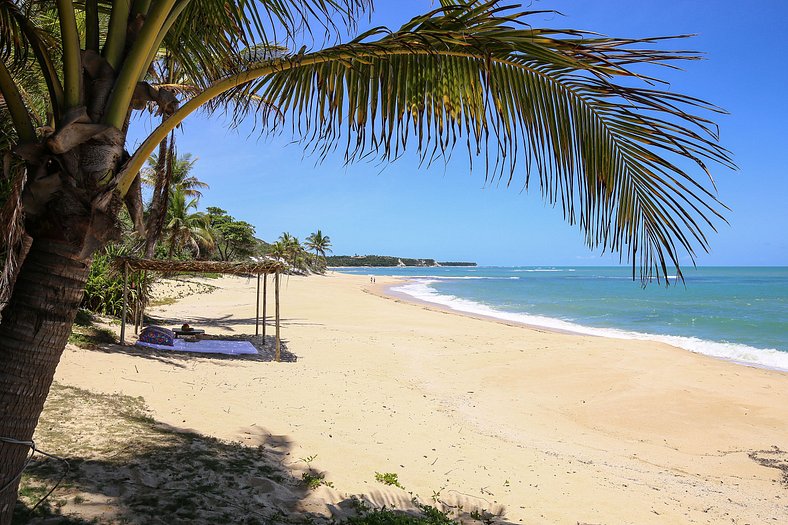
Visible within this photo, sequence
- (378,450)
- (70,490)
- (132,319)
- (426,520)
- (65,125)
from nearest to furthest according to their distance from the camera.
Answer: (65,125)
(70,490)
(426,520)
(378,450)
(132,319)

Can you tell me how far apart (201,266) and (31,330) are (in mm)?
9200

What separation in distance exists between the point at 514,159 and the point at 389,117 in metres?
0.70

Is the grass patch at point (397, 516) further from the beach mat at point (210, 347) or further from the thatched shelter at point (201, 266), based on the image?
the beach mat at point (210, 347)

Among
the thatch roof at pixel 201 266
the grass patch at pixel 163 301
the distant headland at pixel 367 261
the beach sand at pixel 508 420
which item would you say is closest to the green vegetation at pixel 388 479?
the beach sand at pixel 508 420

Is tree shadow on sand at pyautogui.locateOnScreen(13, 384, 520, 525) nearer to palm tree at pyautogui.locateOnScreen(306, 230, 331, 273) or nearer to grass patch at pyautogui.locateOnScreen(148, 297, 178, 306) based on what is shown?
grass patch at pyautogui.locateOnScreen(148, 297, 178, 306)

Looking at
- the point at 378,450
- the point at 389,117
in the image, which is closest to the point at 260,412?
the point at 378,450

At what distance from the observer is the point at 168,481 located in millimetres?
3416

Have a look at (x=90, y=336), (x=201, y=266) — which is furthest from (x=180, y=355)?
(x=201, y=266)

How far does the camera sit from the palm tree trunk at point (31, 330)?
5.47ft

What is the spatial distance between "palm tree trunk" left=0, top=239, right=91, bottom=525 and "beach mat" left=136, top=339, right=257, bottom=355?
8.31 m

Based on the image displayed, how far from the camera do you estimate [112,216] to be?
1.78 meters

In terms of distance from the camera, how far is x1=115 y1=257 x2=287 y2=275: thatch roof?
998cm

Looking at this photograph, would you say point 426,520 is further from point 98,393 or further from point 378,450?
point 98,393

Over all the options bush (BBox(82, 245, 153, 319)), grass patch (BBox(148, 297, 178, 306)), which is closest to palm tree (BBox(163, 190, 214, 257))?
grass patch (BBox(148, 297, 178, 306))
